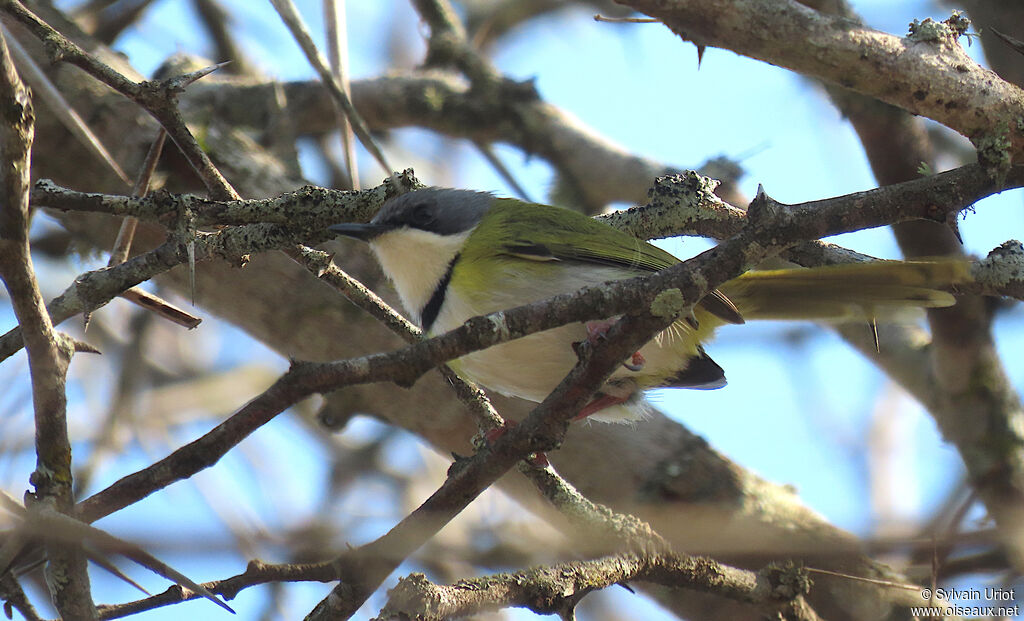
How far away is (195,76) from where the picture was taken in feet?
8.33

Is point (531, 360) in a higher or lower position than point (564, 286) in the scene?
lower

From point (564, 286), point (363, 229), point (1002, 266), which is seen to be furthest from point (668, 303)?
point (363, 229)

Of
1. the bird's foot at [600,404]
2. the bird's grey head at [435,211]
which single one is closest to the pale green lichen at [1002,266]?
the bird's foot at [600,404]

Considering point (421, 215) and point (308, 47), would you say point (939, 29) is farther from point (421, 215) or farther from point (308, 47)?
point (308, 47)

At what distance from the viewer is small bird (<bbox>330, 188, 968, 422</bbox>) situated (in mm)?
3305

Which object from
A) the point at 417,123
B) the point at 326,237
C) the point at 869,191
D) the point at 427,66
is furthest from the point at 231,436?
the point at 427,66

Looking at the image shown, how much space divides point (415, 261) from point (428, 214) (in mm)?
293

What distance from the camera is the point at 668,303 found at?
2207mm

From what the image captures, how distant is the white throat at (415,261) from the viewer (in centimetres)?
376

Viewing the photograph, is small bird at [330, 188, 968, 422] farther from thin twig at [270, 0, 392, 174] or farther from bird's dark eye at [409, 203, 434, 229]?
thin twig at [270, 0, 392, 174]

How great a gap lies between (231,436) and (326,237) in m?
1.45

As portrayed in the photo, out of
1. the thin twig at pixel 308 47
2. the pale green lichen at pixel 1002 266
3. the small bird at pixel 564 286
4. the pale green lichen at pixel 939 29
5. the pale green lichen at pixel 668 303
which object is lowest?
the pale green lichen at pixel 668 303

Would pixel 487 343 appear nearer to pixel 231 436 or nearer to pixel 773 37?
pixel 231 436

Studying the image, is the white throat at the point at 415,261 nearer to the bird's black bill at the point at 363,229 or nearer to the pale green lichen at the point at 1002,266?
the bird's black bill at the point at 363,229
